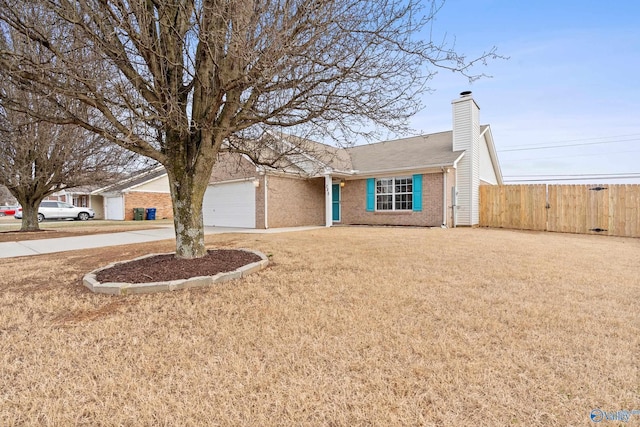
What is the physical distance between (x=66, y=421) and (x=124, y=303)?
210 centimetres

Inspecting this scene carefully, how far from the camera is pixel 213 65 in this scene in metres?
4.65

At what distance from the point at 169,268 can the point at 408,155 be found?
13.0m

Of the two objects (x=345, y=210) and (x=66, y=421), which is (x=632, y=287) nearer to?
(x=66, y=421)

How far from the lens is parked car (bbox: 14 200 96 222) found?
78.0 feet

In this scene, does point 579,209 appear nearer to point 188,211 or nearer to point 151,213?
point 188,211

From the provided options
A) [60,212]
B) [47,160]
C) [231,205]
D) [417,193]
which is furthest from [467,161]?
[60,212]

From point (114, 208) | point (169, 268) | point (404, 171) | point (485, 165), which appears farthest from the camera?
point (114, 208)

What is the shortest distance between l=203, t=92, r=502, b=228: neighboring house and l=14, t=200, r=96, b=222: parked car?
15460 mm

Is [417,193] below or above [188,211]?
above

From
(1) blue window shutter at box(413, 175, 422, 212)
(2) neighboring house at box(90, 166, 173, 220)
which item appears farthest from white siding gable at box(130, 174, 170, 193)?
(1) blue window shutter at box(413, 175, 422, 212)

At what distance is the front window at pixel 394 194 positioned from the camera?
1439 centimetres

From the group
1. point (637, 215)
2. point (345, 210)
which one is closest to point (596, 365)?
point (637, 215)

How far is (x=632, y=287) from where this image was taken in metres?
4.35
